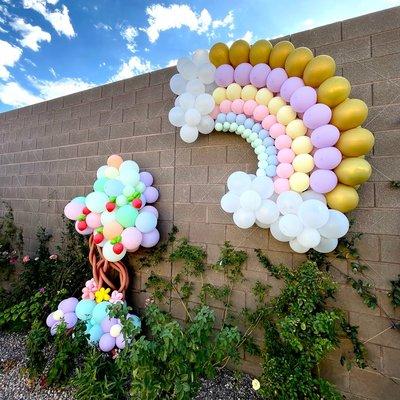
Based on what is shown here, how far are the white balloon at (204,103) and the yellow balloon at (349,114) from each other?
2.86ft

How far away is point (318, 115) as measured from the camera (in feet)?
5.55

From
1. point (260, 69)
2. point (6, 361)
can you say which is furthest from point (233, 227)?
point (6, 361)

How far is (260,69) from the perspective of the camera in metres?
1.94

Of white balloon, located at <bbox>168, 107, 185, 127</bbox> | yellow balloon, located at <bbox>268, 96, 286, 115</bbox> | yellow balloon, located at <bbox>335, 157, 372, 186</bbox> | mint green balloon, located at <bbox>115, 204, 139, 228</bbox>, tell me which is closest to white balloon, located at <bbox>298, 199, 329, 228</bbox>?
yellow balloon, located at <bbox>335, 157, 372, 186</bbox>

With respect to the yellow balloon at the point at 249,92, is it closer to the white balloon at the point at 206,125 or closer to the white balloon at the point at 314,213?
the white balloon at the point at 206,125

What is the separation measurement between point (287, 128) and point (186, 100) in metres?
0.81

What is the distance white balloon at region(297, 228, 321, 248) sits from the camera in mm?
Result: 1672

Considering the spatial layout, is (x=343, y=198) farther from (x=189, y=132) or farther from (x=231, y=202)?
(x=189, y=132)

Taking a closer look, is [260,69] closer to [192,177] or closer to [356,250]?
[192,177]

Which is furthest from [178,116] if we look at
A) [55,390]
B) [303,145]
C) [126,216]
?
[55,390]

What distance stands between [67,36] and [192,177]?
8.20ft

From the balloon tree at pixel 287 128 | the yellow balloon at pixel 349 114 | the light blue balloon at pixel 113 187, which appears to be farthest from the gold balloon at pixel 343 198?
the light blue balloon at pixel 113 187

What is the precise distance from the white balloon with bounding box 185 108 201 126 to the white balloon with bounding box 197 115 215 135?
0.05m

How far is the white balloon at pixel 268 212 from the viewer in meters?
1.79
